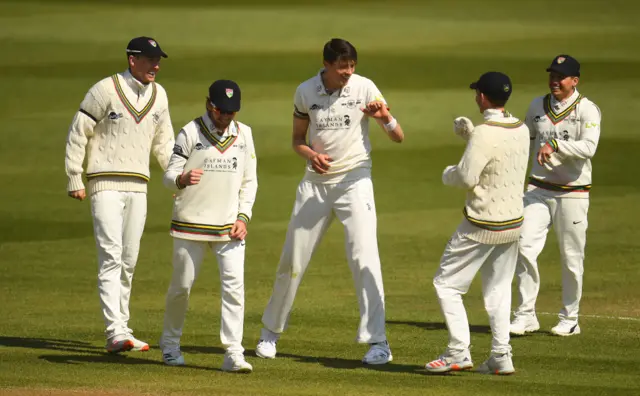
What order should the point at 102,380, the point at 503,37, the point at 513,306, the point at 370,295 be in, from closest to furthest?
the point at 102,380 → the point at 370,295 → the point at 513,306 → the point at 503,37

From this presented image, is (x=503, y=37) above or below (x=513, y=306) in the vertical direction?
above

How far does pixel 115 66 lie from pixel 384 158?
488cm

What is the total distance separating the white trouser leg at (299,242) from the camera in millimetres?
9008

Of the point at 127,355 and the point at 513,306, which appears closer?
the point at 127,355

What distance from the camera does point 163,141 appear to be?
944cm

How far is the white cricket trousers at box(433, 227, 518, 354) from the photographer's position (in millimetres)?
8266

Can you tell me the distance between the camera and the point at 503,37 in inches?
840

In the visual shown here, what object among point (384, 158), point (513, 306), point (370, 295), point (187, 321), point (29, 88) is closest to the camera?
point (370, 295)

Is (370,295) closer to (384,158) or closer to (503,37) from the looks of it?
(384,158)

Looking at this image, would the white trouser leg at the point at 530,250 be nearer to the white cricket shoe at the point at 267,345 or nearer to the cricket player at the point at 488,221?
the cricket player at the point at 488,221

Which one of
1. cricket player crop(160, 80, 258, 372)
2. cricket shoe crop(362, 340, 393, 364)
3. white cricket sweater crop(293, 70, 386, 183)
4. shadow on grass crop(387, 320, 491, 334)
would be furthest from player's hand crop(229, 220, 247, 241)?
shadow on grass crop(387, 320, 491, 334)

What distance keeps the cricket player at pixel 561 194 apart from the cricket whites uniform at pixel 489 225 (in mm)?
1659

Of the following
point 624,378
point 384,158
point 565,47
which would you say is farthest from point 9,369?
point 565,47

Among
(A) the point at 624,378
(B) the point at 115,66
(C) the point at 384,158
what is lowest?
(A) the point at 624,378
